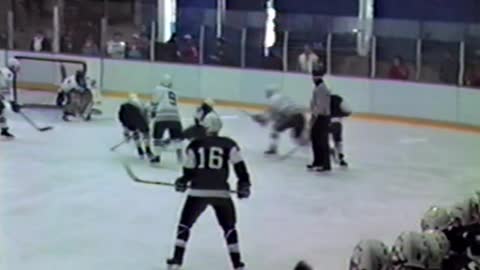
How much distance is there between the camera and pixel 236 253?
29.3ft

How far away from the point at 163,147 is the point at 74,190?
2260 mm

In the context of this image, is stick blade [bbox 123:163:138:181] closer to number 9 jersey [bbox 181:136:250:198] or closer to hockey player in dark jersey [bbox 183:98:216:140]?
hockey player in dark jersey [bbox 183:98:216:140]

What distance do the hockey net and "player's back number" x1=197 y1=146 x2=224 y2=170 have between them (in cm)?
1337

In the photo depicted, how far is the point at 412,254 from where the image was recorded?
16.9ft

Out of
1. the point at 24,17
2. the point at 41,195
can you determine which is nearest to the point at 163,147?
the point at 41,195

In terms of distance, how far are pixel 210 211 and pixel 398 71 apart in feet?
31.1

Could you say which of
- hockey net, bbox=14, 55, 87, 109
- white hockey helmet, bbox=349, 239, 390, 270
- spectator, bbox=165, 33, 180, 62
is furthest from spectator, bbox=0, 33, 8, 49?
white hockey helmet, bbox=349, 239, 390, 270

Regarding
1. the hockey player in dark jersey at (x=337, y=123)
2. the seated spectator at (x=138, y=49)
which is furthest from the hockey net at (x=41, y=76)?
the hockey player in dark jersey at (x=337, y=123)

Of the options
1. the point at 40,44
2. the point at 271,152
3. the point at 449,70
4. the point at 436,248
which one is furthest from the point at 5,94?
the point at 436,248

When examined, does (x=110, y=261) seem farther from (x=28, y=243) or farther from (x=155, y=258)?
(x=28, y=243)

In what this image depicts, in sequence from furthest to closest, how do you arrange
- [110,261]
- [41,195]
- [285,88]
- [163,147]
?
[285,88] < [163,147] < [41,195] < [110,261]

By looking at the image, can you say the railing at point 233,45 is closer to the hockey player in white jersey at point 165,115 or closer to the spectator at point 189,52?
the spectator at point 189,52

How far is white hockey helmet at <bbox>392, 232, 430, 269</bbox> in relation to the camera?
515 cm

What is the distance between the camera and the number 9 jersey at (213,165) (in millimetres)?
8672
